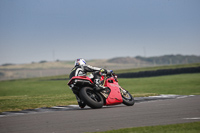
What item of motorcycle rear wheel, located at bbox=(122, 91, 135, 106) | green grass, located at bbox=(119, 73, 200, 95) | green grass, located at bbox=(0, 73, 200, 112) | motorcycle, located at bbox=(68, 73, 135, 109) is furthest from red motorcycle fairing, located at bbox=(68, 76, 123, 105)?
green grass, located at bbox=(119, 73, 200, 95)

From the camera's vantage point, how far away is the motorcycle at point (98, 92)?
30.9ft

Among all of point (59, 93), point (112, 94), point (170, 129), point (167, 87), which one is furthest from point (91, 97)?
point (167, 87)

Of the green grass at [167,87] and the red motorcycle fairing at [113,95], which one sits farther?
the green grass at [167,87]

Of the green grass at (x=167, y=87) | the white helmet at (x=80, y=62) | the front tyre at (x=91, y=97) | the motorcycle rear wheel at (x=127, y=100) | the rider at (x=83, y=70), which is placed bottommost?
the green grass at (x=167, y=87)

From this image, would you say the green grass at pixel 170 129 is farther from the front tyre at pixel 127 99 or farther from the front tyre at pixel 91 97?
the front tyre at pixel 127 99

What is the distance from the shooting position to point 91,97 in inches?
385

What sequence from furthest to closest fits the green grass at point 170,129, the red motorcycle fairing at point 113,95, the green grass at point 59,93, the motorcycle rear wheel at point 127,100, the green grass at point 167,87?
the green grass at point 167,87, the green grass at point 59,93, the motorcycle rear wheel at point 127,100, the red motorcycle fairing at point 113,95, the green grass at point 170,129

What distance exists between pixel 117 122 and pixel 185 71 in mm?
28602

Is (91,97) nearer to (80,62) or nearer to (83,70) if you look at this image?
(83,70)

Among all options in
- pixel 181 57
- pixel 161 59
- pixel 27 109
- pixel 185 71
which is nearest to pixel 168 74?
pixel 185 71

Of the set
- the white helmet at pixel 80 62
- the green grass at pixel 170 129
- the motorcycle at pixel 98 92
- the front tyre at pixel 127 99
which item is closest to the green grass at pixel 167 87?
the front tyre at pixel 127 99

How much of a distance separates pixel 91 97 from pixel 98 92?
25cm

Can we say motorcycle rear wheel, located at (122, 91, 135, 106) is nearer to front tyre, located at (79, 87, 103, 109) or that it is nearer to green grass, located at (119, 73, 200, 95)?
front tyre, located at (79, 87, 103, 109)

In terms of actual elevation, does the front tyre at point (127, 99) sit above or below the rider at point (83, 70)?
below
